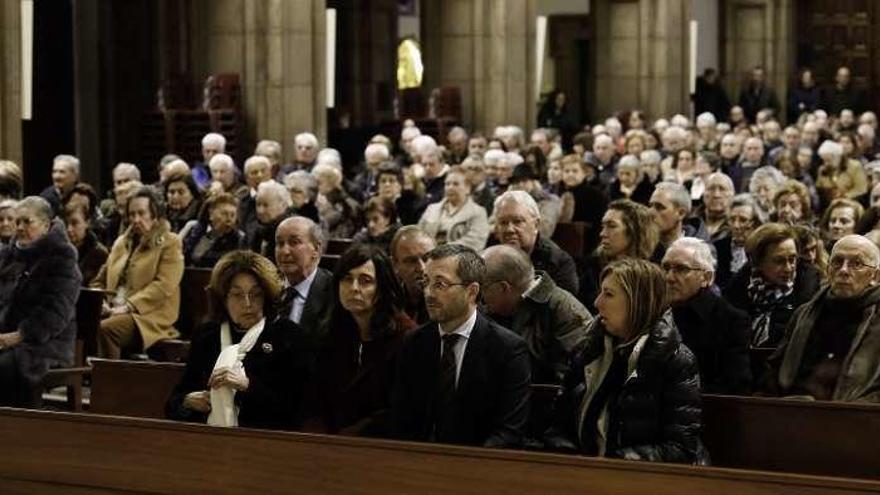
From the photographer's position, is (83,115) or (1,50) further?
(83,115)

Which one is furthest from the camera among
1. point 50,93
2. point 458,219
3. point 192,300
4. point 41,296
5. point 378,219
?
point 50,93

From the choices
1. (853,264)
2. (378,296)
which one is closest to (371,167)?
(853,264)

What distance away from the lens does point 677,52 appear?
30.9 m

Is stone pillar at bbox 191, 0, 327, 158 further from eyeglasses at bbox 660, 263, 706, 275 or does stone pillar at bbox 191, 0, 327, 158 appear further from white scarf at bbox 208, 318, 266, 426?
white scarf at bbox 208, 318, 266, 426

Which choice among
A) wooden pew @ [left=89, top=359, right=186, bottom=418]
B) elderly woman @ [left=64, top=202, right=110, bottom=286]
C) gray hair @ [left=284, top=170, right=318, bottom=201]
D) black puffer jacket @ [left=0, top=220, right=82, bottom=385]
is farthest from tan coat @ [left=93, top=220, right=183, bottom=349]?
gray hair @ [left=284, top=170, right=318, bottom=201]

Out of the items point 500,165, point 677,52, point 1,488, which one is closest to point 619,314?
point 1,488

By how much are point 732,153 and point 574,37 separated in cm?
1437

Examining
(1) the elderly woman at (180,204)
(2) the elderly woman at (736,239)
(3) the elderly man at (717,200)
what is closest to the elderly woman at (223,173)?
(1) the elderly woman at (180,204)

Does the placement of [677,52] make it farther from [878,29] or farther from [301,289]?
[301,289]

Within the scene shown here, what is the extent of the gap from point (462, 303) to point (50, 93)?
700 inches

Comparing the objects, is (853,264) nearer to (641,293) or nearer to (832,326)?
(832,326)

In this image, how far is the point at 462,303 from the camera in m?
7.84

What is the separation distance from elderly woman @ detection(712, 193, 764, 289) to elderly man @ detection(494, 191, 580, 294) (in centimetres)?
168

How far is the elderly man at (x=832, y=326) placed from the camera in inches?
348
